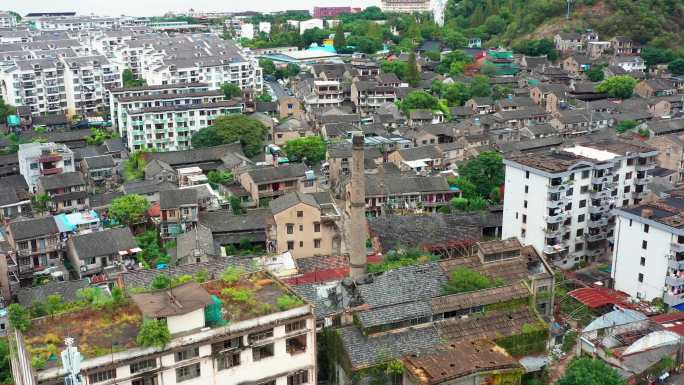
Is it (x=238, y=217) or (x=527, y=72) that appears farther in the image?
(x=527, y=72)

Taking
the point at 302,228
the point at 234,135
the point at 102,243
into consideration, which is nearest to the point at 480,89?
the point at 234,135

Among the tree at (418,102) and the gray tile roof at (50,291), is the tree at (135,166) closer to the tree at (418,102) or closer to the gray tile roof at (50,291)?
the gray tile roof at (50,291)

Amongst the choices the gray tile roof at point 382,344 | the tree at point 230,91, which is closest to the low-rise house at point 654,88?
the tree at point 230,91

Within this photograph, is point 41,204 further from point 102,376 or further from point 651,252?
point 651,252

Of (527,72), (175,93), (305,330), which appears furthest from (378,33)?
(305,330)

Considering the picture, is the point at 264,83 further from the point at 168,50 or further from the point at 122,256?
the point at 122,256

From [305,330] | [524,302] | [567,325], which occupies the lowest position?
[567,325]

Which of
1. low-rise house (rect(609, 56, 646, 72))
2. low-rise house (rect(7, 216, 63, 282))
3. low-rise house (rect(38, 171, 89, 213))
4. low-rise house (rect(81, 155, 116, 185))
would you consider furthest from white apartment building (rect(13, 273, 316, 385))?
low-rise house (rect(609, 56, 646, 72))
